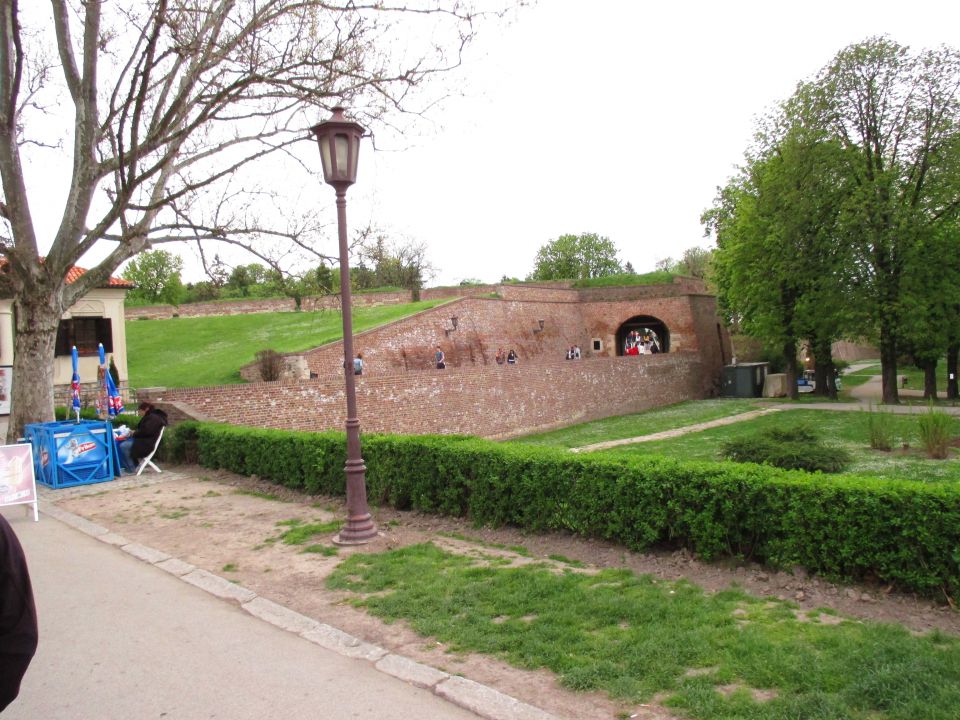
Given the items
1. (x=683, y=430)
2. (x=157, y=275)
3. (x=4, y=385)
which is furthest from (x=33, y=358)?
(x=157, y=275)

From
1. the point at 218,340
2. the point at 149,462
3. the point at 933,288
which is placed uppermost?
the point at 933,288

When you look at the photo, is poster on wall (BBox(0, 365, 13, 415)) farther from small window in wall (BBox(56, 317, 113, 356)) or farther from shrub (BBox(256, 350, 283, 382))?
shrub (BBox(256, 350, 283, 382))

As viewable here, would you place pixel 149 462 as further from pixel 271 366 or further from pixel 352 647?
pixel 271 366

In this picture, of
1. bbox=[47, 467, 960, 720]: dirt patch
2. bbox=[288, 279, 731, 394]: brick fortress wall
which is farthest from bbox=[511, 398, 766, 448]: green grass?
bbox=[47, 467, 960, 720]: dirt patch

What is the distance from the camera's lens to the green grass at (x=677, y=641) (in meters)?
3.30

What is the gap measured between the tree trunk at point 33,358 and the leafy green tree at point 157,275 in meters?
36.8

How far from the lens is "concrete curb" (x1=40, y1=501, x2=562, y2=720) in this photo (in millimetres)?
3496

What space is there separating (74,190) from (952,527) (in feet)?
45.3

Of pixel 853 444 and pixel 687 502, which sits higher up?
pixel 687 502

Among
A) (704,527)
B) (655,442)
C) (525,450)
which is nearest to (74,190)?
(525,450)

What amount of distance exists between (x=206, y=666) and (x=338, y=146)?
16.0 feet

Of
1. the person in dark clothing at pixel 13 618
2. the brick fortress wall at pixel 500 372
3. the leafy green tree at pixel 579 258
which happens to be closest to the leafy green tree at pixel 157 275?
the brick fortress wall at pixel 500 372

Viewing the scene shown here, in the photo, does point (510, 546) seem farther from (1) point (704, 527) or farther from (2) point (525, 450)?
(1) point (704, 527)

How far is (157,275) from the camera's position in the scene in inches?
1854
